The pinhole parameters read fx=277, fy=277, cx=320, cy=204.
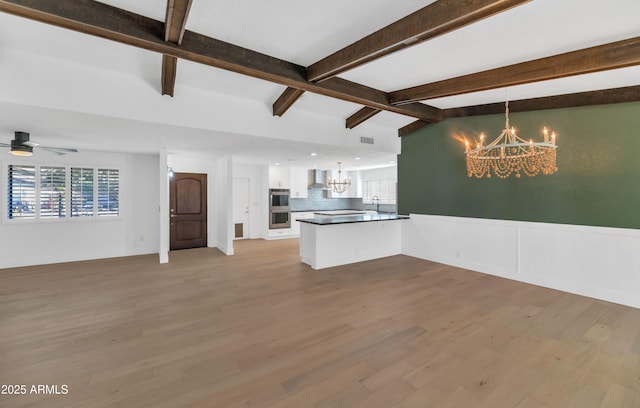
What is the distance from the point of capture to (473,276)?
4.89 m

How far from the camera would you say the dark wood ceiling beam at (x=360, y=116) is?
5.01 m

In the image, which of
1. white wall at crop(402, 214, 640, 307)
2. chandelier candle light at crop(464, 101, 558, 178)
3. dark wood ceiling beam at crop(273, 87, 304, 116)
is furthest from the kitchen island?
chandelier candle light at crop(464, 101, 558, 178)

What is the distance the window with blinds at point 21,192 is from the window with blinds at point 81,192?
0.60 metres

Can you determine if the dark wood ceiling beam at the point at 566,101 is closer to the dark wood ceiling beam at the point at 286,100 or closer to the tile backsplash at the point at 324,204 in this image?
the dark wood ceiling beam at the point at 286,100

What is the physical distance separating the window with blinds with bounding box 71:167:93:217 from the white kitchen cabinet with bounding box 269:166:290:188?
453 centimetres

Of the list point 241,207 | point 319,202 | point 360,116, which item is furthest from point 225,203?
point 319,202

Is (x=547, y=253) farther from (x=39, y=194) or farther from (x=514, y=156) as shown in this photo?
(x=39, y=194)

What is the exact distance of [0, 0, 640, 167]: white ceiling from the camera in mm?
2402

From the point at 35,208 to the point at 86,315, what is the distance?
13.2 feet

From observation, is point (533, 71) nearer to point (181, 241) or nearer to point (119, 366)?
point (119, 366)

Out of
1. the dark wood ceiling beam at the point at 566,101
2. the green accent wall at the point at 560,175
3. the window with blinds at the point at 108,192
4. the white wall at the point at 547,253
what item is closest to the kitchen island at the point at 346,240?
the white wall at the point at 547,253

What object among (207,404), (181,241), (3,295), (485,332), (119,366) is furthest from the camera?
(181,241)

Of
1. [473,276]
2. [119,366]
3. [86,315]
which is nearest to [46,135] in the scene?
[86,315]

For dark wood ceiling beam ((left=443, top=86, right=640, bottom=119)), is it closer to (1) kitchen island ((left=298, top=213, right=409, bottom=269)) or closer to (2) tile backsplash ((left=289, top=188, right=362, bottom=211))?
(1) kitchen island ((left=298, top=213, right=409, bottom=269))
